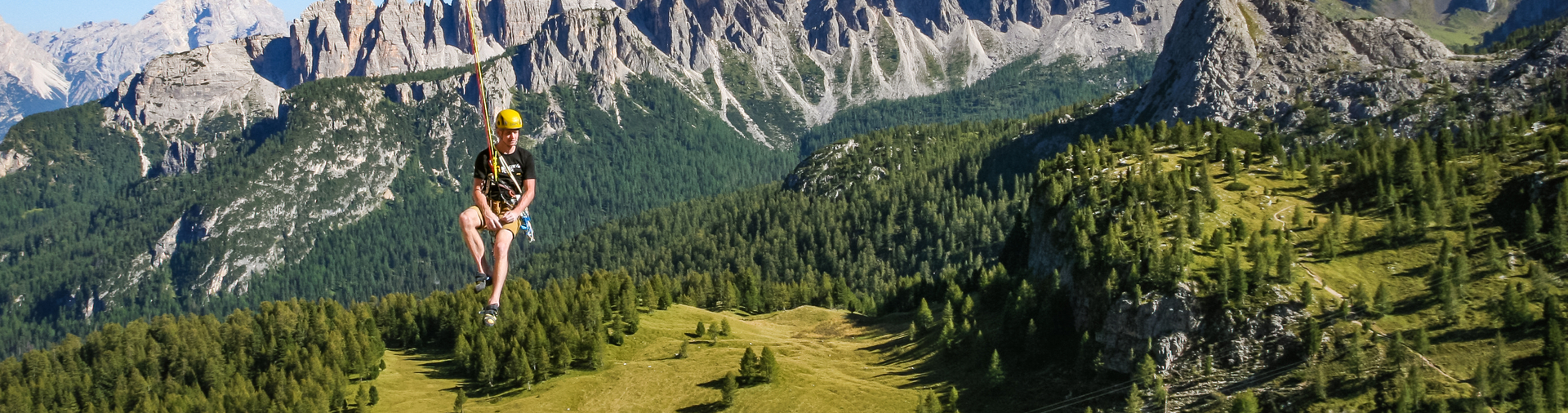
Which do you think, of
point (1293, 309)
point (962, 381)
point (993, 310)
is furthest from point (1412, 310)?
point (993, 310)

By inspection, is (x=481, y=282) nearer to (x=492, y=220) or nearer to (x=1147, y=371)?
(x=492, y=220)

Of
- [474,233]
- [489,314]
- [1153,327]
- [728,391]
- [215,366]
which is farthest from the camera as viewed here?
[215,366]

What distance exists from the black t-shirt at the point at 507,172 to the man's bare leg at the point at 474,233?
1.01m

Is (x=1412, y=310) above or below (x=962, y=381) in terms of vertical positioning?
above

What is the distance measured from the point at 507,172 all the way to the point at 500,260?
2.96 metres

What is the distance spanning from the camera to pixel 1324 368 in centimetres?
7931

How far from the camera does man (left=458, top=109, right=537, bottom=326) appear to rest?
2877 centimetres

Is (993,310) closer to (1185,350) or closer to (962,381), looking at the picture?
(962,381)

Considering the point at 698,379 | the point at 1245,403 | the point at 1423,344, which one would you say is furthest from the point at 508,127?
the point at 698,379

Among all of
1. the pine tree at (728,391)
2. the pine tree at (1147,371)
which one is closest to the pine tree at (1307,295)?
the pine tree at (1147,371)

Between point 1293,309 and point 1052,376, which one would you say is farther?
point 1052,376

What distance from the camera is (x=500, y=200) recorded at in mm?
30906

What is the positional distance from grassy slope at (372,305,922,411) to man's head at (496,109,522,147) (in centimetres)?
7394

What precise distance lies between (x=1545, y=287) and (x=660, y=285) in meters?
106
